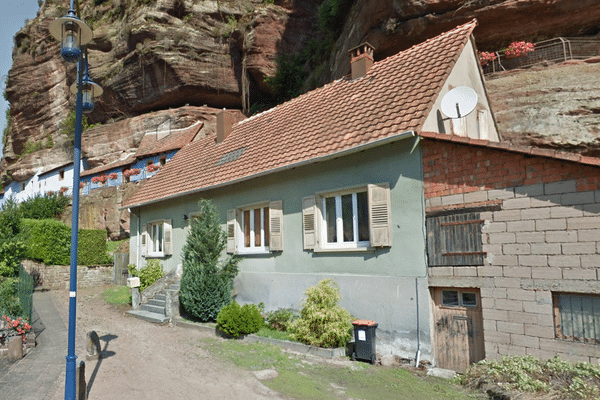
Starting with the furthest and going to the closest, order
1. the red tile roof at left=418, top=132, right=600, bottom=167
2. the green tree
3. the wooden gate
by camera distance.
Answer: the wooden gate
the green tree
the red tile roof at left=418, top=132, right=600, bottom=167

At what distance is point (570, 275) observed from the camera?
659 centimetres

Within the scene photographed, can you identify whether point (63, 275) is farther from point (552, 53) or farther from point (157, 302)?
point (552, 53)

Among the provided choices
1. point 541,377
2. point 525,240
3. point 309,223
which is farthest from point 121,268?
point 541,377

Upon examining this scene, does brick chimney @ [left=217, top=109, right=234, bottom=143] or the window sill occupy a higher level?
brick chimney @ [left=217, top=109, right=234, bottom=143]

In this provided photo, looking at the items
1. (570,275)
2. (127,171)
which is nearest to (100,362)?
(570,275)

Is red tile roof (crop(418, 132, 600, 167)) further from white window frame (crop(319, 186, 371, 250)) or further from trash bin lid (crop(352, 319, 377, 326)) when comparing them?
trash bin lid (crop(352, 319, 377, 326))

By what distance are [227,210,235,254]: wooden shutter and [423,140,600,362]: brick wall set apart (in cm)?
657

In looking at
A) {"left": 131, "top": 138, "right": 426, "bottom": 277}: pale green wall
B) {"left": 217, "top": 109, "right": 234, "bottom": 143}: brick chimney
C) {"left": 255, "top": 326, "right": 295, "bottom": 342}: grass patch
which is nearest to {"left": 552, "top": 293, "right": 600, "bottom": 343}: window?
{"left": 131, "top": 138, "right": 426, "bottom": 277}: pale green wall

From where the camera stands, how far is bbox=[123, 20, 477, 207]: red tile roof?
9562mm

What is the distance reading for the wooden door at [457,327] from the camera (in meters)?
7.70

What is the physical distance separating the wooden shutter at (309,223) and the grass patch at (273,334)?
213cm

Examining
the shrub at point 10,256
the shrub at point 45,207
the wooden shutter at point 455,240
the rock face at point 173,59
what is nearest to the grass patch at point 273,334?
the wooden shutter at point 455,240

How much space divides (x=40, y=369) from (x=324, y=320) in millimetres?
5428

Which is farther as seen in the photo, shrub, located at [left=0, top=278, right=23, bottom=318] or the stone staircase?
the stone staircase
